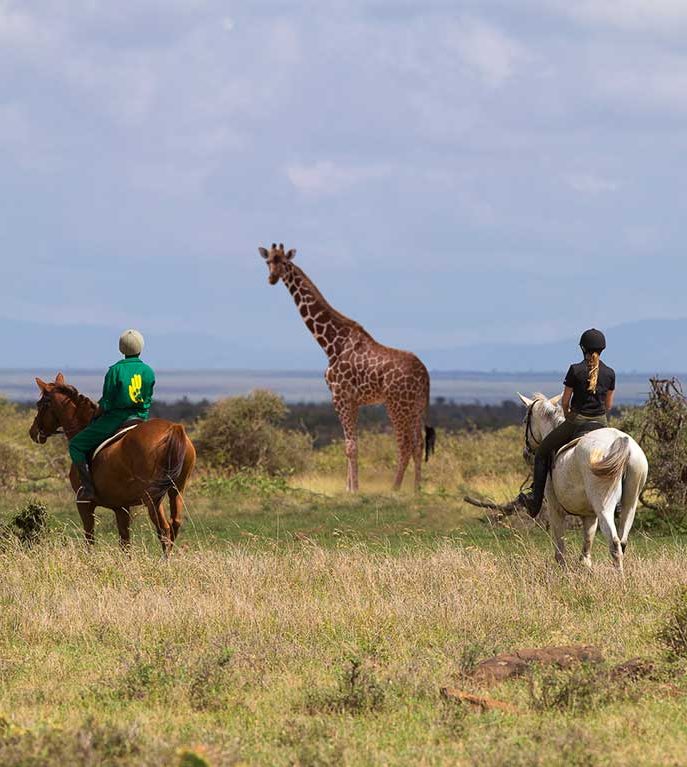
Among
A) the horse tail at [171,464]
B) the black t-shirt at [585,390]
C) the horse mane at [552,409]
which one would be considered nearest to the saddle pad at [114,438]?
the horse tail at [171,464]

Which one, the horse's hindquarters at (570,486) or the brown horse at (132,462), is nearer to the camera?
the horse's hindquarters at (570,486)

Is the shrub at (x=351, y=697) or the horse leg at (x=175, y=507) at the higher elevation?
the horse leg at (x=175, y=507)

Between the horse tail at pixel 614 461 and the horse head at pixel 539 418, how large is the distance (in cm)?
123

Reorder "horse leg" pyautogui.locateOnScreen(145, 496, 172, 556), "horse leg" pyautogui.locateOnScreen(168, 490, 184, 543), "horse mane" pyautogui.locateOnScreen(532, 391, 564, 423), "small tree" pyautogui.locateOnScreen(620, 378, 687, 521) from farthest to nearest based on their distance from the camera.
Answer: "small tree" pyautogui.locateOnScreen(620, 378, 687, 521)
"horse leg" pyautogui.locateOnScreen(168, 490, 184, 543)
"horse leg" pyautogui.locateOnScreen(145, 496, 172, 556)
"horse mane" pyautogui.locateOnScreen(532, 391, 564, 423)

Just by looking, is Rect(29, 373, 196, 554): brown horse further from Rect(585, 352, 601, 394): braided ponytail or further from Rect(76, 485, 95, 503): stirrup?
Rect(585, 352, 601, 394): braided ponytail

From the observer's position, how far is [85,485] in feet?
45.3

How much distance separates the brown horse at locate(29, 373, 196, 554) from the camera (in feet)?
43.8

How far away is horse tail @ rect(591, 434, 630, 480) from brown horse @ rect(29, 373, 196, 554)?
13.1 ft

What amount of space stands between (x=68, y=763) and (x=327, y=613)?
164 inches

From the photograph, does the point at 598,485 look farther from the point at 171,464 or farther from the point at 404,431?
the point at 404,431

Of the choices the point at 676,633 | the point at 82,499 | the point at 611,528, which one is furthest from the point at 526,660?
the point at 82,499

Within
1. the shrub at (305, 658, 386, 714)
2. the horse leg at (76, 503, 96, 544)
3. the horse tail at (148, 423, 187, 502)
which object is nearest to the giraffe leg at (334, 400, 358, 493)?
the horse leg at (76, 503, 96, 544)

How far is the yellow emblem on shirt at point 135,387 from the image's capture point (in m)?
13.7

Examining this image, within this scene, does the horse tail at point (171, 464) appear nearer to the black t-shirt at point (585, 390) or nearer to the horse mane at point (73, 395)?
the horse mane at point (73, 395)
